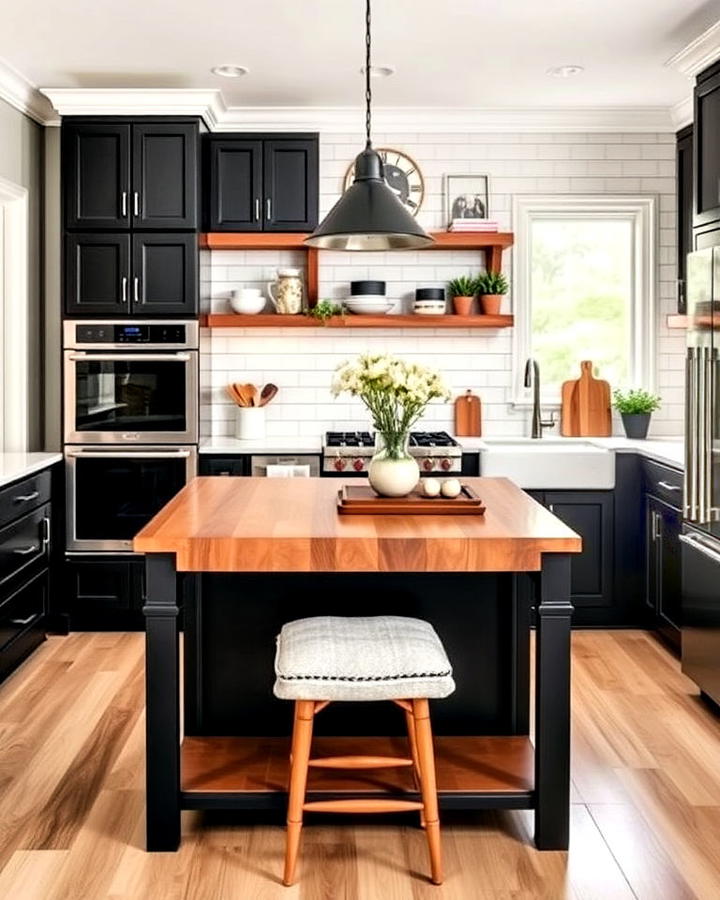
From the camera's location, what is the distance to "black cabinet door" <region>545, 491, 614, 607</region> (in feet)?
18.2

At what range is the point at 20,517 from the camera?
4863mm

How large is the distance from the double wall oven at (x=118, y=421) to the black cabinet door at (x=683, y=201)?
104 inches

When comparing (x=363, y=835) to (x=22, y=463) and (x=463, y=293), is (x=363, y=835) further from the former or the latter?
(x=463, y=293)

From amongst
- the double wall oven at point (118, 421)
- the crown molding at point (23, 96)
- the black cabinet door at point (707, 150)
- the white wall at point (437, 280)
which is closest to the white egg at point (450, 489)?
the black cabinet door at point (707, 150)

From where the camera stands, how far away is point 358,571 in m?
2.96

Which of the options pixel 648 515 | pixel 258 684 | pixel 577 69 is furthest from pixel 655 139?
pixel 258 684

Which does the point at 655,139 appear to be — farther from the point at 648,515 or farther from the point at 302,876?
the point at 302,876

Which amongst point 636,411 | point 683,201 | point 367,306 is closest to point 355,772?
point 367,306

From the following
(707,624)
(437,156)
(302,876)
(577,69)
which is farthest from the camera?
(437,156)

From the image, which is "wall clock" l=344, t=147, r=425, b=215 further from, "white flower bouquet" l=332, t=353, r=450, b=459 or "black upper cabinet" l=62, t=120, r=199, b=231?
"white flower bouquet" l=332, t=353, r=450, b=459

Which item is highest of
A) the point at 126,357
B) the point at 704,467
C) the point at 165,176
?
the point at 165,176

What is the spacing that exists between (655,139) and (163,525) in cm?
431

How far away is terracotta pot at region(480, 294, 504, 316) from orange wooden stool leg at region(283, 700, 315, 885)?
11.9 ft

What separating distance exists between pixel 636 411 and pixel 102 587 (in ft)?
10.1
